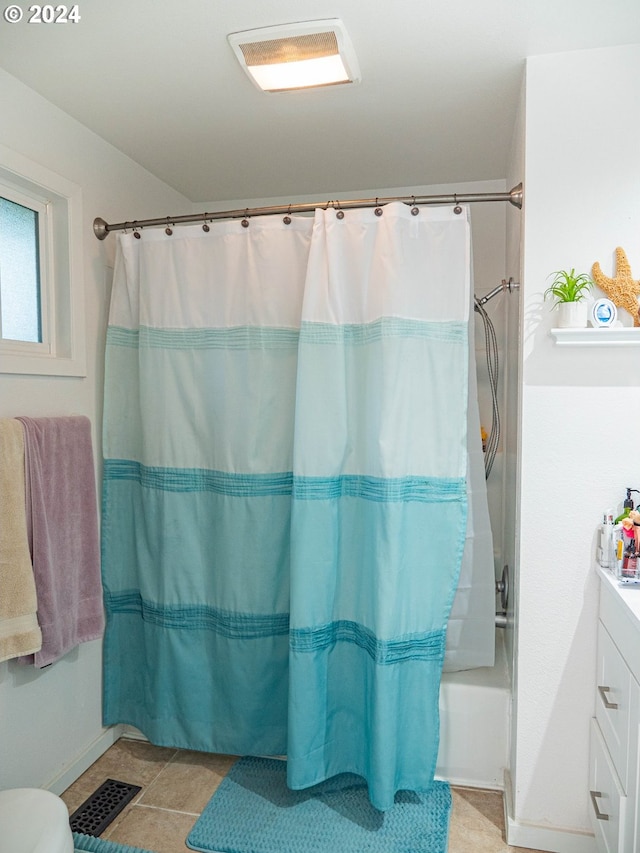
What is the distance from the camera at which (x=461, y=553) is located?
2.10 metres

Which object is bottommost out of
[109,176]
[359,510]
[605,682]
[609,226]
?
[605,682]

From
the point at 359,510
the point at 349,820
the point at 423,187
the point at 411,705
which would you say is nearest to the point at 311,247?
the point at 359,510

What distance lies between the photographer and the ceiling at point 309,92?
1657mm

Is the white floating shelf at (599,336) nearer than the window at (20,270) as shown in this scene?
Yes

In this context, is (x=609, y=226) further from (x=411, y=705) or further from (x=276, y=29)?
(x=411, y=705)

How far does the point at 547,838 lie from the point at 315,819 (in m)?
0.72

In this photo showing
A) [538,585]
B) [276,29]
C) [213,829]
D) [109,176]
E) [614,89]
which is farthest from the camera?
[109,176]

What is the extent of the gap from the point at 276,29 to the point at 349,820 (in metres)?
2.36

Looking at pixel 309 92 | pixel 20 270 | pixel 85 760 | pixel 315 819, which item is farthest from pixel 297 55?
pixel 85 760

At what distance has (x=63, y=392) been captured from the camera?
226 cm

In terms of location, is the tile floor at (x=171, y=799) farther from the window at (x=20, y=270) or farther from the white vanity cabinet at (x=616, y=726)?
the window at (x=20, y=270)

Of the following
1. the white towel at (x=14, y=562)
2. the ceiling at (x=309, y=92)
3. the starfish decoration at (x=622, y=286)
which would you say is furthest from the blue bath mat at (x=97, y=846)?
the ceiling at (x=309, y=92)

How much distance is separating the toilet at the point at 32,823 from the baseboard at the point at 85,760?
65 centimetres

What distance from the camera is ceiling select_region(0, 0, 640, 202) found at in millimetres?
1657
